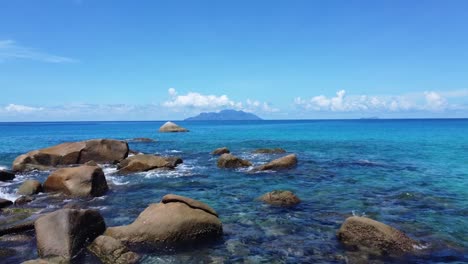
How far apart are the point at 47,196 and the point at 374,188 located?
17764 millimetres

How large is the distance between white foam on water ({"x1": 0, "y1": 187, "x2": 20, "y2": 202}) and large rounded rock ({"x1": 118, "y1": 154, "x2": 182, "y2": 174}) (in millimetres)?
7059

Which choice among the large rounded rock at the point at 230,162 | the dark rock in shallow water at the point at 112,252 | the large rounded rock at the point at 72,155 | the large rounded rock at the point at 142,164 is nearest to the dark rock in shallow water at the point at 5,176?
the large rounded rock at the point at 72,155

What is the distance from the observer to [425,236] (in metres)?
12.3

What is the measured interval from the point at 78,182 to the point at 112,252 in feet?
30.7

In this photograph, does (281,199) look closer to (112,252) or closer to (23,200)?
(112,252)

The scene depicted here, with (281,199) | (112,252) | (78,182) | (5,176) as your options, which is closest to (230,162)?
(281,199)

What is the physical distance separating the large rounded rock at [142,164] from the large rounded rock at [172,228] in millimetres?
13814

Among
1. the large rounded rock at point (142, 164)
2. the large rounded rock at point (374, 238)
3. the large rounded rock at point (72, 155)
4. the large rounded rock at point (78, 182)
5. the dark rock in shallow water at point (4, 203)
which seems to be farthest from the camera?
the large rounded rock at point (72, 155)

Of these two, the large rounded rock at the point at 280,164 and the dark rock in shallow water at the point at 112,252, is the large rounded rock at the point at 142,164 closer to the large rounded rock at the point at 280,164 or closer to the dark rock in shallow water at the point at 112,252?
the large rounded rock at the point at 280,164

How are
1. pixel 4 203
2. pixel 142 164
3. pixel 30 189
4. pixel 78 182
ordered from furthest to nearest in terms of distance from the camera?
pixel 142 164, pixel 30 189, pixel 78 182, pixel 4 203

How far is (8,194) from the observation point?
63.5 ft

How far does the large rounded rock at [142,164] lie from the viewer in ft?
84.5

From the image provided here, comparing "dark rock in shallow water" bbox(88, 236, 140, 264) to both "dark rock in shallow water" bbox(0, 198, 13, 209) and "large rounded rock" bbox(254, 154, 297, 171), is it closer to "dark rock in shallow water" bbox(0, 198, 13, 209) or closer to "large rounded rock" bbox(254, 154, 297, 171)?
"dark rock in shallow water" bbox(0, 198, 13, 209)

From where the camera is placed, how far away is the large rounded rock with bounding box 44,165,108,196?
1809cm
